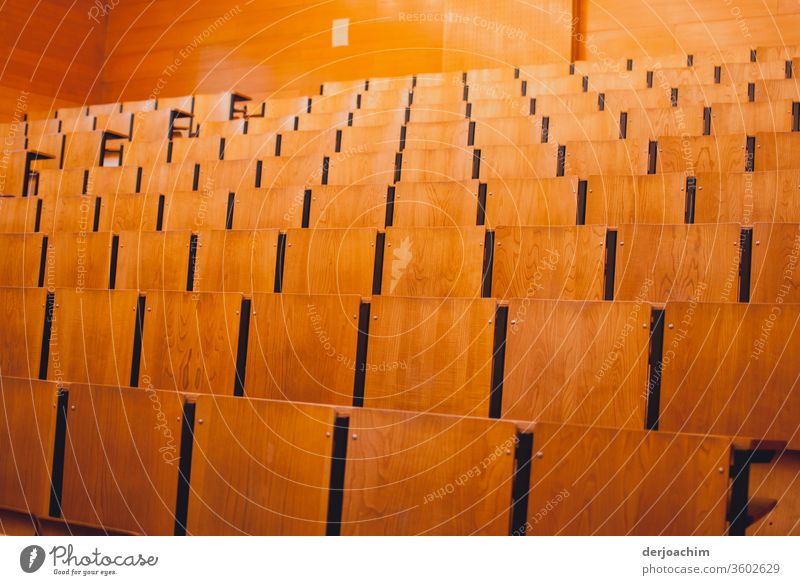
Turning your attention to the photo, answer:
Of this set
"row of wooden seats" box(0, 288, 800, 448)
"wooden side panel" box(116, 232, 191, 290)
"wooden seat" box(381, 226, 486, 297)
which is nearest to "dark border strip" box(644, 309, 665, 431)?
"row of wooden seats" box(0, 288, 800, 448)

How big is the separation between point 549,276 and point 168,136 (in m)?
0.71

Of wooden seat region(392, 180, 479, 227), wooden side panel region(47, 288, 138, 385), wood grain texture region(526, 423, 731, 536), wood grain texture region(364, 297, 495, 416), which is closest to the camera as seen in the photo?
wood grain texture region(526, 423, 731, 536)

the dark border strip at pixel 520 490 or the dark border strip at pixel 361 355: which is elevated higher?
the dark border strip at pixel 361 355

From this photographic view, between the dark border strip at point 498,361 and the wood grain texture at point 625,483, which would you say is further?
the dark border strip at point 498,361

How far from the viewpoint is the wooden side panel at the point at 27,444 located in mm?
521

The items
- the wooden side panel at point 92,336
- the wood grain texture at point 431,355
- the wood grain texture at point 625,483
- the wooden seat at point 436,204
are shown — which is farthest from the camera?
the wooden seat at point 436,204

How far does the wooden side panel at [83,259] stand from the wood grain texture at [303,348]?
224 mm

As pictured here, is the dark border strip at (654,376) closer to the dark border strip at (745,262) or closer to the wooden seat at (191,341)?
the dark border strip at (745,262)

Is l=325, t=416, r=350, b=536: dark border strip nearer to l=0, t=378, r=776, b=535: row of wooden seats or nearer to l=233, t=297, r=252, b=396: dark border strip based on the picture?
l=0, t=378, r=776, b=535: row of wooden seats

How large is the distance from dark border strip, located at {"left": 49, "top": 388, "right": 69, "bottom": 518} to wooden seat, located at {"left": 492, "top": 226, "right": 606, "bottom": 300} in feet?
0.93

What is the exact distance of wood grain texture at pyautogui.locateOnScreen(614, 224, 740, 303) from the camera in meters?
0.55

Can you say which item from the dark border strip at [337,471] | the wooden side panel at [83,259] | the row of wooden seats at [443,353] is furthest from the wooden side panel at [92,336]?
the dark border strip at [337,471]
